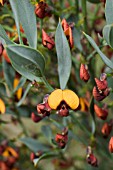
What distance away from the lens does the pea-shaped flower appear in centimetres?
72

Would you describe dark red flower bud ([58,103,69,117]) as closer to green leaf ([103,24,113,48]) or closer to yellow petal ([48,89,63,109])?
yellow petal ([48,89,63,109])

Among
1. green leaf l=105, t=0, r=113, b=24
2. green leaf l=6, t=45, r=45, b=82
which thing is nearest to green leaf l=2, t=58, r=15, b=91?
green leaf l=6, t=45, r=45, b=82

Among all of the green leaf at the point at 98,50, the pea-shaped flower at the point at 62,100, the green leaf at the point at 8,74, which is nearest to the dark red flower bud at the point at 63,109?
the pea-shaped flower at the point at 62,100

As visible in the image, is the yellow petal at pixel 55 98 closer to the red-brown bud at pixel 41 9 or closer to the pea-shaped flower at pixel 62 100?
the pea-shaped flower at pixel 62 100

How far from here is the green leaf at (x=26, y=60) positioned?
2.18 ft

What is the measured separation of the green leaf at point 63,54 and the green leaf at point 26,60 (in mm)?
36

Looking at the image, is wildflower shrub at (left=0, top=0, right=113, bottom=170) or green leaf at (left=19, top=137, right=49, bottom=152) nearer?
wildflower shrub at (left=0, top=0, right=113, bottom=170)

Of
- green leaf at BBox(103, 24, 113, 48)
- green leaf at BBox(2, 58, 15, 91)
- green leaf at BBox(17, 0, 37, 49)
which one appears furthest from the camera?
green leaf at BBox(2, 58, 15, 91)

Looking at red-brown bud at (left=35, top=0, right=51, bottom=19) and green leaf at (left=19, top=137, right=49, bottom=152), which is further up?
red-brown bud at (left=35, top=0, right=51, bottom=19)

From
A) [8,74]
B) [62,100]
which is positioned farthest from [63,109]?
[8,74]

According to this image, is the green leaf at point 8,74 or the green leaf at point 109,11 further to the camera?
the green leaf at point 8,74

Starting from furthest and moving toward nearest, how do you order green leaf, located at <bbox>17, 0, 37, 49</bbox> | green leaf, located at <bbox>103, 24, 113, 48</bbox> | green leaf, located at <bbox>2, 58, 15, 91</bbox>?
green leaf, located at <bbox>2, 58, 15, 91</bbox>, green leaf, located at <bbox>17, 0, 37, 49</bbox>, green leaf, located at <bbox>103, 24, 113, 48</bbox>

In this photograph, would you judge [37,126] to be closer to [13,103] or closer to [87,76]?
[13,103]

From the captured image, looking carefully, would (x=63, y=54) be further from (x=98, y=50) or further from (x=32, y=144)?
(x=32, y=144)
